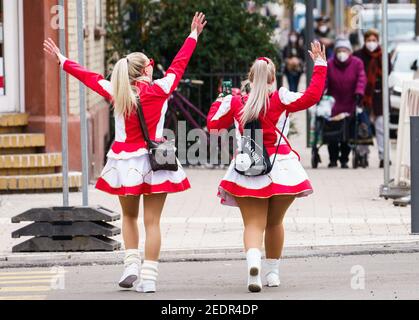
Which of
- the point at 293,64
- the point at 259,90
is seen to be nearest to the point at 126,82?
the point at 259,90

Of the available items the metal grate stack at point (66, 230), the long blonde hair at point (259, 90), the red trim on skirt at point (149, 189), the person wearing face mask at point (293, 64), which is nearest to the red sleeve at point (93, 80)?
the red trim on skirt at point (149, 189)

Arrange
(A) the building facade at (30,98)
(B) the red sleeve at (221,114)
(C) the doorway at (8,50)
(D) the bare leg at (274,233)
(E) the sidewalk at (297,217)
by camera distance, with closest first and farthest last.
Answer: (B) the red sleeve at (221,114)
(D) the bare leg at (274,233)
(E) the sidewalk at (297,217)
(A) the building facade at (30,98)
(C) the doorway at (8,50)

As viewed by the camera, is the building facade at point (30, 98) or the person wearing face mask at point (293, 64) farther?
the person wearing face mask at point (293, 64)

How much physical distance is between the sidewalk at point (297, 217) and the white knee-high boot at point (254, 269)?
238cm

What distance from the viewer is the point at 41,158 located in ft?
56.2

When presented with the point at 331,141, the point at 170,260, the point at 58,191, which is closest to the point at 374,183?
the point at 331,141

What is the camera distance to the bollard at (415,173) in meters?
13.5

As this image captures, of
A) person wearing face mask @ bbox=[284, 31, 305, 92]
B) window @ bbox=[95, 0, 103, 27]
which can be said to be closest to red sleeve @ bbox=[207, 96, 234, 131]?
window @ bbox=[95, 0, 103, 27]

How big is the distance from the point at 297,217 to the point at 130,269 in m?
4.71

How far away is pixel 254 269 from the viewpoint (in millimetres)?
10367

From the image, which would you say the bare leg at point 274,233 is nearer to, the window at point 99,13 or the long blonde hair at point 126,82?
the long blonde hair at point 126,82

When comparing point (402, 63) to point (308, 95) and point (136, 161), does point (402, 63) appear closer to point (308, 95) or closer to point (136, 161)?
point (308, 95)

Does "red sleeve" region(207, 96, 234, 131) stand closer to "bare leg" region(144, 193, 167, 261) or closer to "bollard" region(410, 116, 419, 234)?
"bare leg" region(144, 193, 167, 261)

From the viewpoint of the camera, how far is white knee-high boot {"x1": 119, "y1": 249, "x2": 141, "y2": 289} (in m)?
10.6
